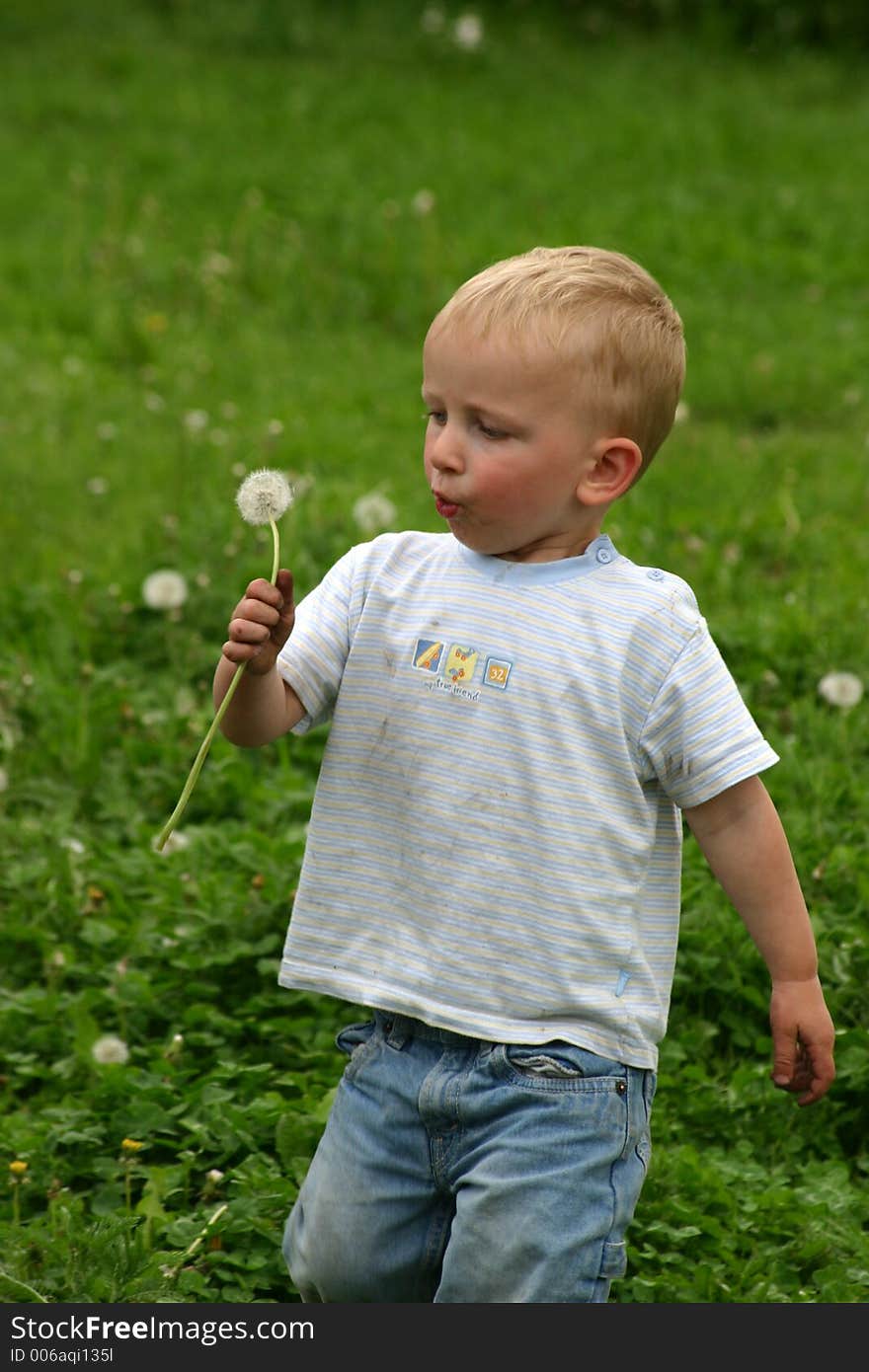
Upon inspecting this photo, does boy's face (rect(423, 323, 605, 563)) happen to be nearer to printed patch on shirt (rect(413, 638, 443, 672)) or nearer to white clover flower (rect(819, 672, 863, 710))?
printed patch on shirt (rect(413, 638, 443, 672))

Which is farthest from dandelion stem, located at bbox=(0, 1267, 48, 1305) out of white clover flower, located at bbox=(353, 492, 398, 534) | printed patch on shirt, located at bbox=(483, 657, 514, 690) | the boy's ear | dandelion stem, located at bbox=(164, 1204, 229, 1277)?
white clover flower, located at bbox=(353, 492, 398, 534)

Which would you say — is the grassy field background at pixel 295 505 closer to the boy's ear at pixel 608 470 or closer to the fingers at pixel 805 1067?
the fingers at pixel 805 1067

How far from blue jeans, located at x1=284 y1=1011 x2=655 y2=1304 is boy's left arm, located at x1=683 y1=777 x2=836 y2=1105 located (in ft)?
0.67

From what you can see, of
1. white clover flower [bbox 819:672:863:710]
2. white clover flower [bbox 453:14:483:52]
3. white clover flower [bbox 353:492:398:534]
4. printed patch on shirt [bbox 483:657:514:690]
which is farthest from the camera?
white clover flower [bbox 453:14:483:52]

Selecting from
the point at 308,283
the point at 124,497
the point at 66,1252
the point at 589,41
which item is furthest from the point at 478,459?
the point at 589,41

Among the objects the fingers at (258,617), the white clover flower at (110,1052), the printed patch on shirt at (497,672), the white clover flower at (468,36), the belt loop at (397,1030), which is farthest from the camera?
the white clover flower at (468,36)

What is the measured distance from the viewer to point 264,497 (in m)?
2.52

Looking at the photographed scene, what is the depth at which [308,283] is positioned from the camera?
27.1 ft

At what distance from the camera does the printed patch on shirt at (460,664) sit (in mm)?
2502

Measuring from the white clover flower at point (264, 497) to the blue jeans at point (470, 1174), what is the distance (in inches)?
28.4

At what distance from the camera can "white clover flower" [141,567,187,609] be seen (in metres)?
4.82

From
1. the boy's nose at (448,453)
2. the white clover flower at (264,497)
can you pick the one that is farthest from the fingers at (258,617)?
the boy's nose at (448,453)

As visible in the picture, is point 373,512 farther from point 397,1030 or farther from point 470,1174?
point 470,1174

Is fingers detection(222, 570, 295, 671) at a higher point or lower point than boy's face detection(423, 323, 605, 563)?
lower
